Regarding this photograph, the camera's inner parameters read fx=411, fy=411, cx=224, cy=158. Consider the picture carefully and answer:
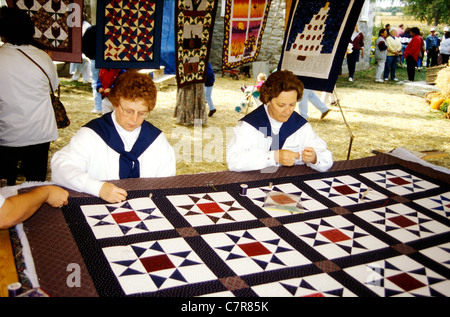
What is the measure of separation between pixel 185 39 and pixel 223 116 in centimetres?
350

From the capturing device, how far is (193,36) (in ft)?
15.6

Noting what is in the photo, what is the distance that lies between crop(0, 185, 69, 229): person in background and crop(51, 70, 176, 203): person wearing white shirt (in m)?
0.18

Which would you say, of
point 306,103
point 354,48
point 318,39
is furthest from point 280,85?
point 354,48

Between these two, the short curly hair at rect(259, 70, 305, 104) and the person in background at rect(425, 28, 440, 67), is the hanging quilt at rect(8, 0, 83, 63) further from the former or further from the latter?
the person in background at rect(425, 28, 440, 67)

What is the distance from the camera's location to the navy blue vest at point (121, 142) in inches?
99.9

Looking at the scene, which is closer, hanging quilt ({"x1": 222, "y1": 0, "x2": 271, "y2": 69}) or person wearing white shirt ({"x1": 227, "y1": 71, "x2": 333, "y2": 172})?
person wearing white shirt ({"x1": 227, "y1": 71, "x2": 333, "y2": 172})

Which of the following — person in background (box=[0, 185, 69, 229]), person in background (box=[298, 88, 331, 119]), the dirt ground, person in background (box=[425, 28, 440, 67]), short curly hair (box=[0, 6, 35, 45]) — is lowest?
the dirt ground

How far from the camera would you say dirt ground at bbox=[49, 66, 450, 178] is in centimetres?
609

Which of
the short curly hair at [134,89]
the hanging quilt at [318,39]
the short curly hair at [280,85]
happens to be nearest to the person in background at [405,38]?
the hanging quilt at [318,39]

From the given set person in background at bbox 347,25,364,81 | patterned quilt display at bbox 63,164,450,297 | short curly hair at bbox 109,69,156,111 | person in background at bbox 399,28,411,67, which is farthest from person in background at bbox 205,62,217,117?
person in background at bbox 399,28,411,67

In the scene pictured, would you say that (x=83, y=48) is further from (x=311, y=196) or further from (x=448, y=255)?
(x=448, y=255)

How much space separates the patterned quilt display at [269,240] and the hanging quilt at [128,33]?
2183 millimetres

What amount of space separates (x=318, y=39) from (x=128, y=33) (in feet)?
6.63

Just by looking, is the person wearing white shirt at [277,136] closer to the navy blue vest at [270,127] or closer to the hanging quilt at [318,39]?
the navy blue vest at [270,127]
